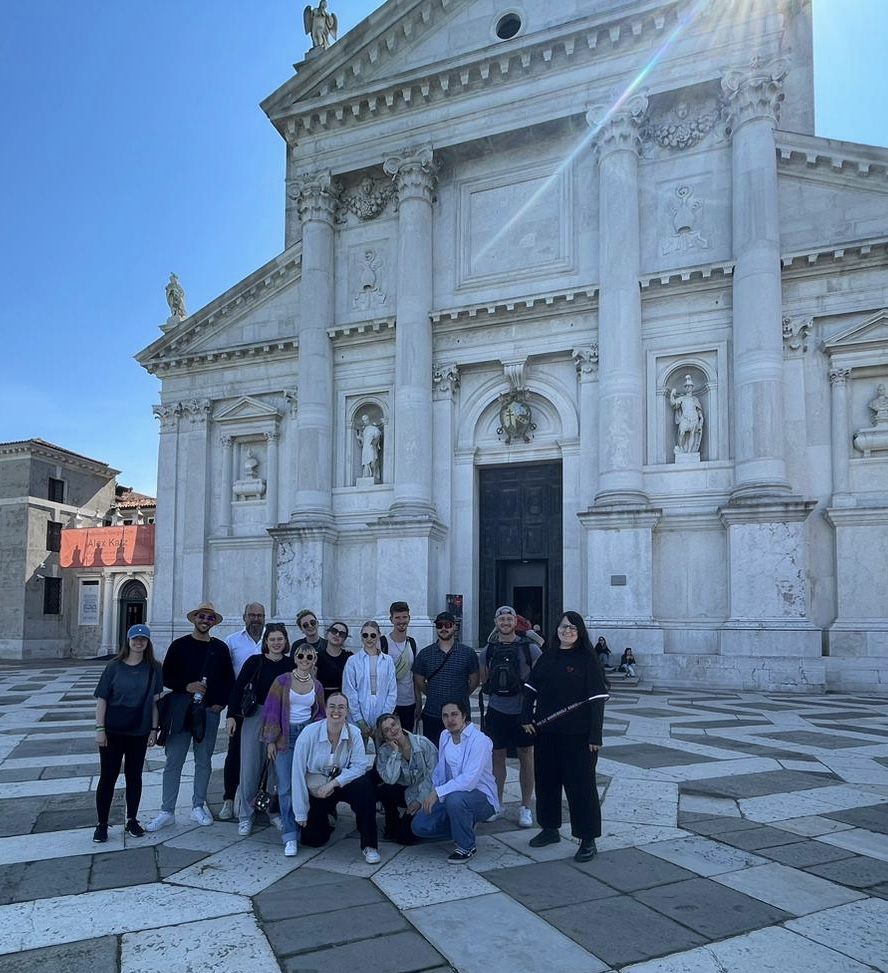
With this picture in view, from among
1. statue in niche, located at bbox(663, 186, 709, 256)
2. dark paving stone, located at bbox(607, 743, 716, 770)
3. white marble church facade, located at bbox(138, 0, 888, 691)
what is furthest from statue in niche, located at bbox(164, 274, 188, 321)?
dark paving stone, located at bbox(607, 743, 716, 770)

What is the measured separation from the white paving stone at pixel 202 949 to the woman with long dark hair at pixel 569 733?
7.96ft

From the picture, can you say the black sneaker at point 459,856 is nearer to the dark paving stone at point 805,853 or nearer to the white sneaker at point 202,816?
the dark paving stone at point 805,853

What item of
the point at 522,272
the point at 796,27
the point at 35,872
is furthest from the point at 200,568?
the point at 796,27

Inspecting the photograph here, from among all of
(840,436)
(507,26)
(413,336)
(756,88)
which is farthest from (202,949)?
(507,26)

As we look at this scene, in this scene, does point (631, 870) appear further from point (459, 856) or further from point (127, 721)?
point (127, 721)

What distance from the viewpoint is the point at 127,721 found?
6262mm

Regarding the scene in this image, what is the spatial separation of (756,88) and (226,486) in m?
18.5

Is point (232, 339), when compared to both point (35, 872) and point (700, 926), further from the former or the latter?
point (700, 926)

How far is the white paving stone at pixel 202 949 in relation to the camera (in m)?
4.07

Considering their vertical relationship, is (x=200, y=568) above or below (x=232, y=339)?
below

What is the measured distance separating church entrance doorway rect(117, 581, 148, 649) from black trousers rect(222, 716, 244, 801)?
31.4 metres

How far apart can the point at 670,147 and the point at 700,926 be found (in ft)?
65.7

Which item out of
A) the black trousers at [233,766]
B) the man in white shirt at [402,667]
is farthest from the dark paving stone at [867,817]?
the black trousers at [233,766]

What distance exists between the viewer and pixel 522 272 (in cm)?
2161
